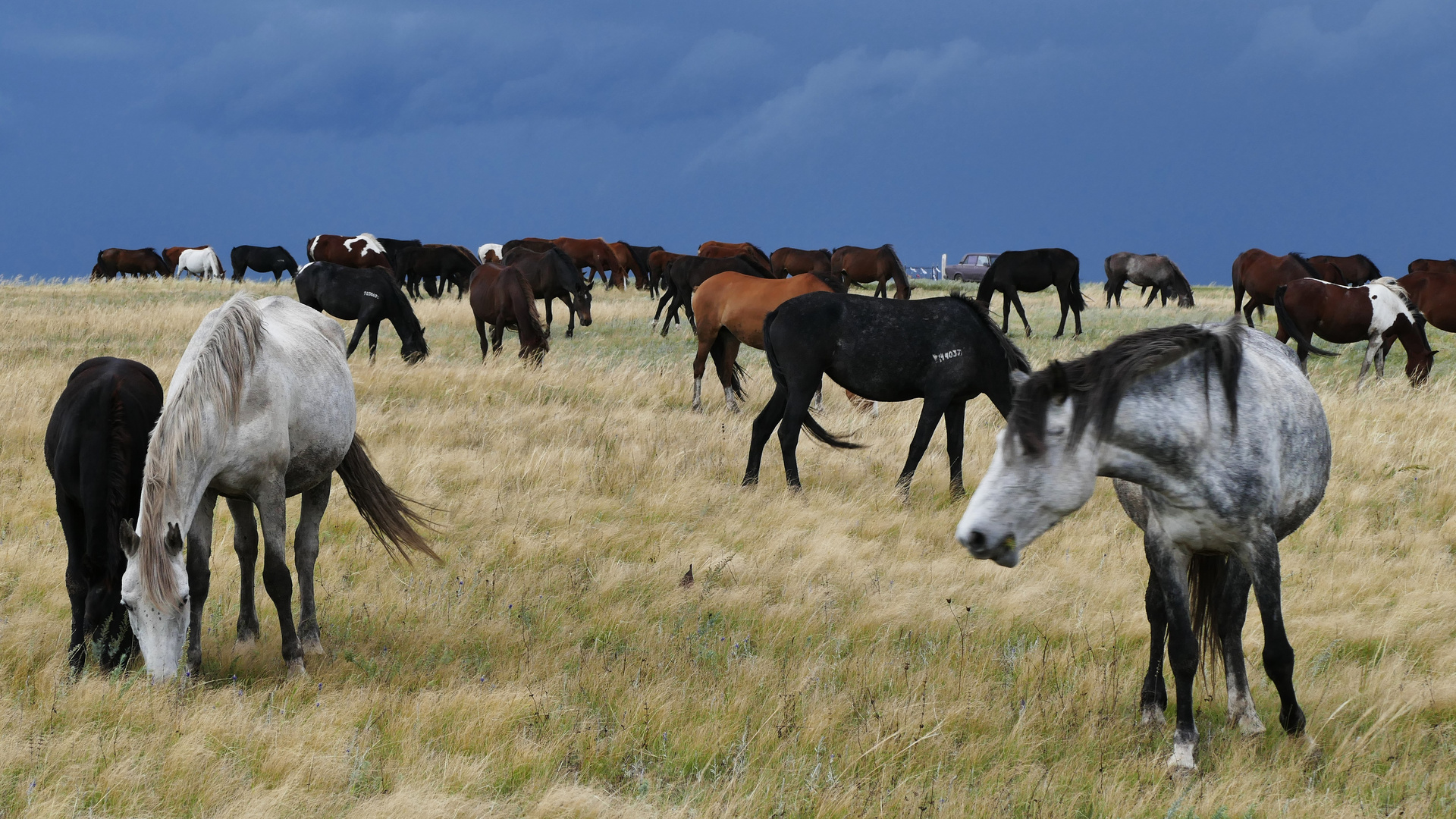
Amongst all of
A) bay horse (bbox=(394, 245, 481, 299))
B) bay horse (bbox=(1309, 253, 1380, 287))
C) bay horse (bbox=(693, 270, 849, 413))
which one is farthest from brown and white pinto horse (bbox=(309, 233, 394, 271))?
bay horse (bbox=(1309, 253, 1380, 287))

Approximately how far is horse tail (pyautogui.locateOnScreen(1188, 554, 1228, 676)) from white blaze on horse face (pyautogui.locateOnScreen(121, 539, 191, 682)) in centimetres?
403

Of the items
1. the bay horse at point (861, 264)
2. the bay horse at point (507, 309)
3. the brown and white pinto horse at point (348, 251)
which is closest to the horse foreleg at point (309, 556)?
the bay horse at point (507, 309)

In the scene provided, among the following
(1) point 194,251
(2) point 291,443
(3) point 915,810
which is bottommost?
(3) point 915,810

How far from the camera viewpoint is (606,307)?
2789 cm

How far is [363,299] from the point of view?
1590cm

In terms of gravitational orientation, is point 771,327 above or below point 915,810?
above

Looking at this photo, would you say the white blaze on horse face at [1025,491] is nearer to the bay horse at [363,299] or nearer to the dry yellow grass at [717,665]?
the dry yellow grass at [717,665]

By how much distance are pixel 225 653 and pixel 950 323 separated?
580cm

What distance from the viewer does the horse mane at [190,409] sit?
3.89 metres

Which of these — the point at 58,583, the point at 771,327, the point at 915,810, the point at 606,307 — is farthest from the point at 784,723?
the point at 606,307

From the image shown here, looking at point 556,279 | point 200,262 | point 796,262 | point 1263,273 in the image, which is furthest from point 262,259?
point 1263,273

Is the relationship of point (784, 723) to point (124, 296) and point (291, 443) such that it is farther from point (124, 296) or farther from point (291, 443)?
point (124, 296)

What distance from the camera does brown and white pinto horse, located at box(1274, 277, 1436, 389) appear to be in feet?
47.0

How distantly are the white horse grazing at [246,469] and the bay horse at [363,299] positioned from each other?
9.55m
